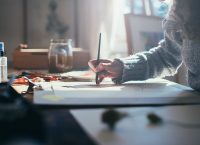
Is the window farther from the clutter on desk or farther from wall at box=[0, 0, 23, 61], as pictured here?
wall at box=[0, 0, 23, 61]

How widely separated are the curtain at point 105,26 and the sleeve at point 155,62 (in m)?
0.84

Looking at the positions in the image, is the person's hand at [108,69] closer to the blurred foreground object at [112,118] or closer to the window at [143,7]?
the blurred foreground object at [112,118]

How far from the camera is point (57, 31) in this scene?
2.84m

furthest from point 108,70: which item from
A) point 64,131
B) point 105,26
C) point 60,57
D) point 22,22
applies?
point 22,22

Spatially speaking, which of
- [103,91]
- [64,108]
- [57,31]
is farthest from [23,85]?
[57,31]

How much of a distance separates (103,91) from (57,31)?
1.84 metres

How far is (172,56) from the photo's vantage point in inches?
53.9

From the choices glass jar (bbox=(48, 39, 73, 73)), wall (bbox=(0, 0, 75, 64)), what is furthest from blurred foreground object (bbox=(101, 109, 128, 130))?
wall (bbox=(0, 0, 75, 64))

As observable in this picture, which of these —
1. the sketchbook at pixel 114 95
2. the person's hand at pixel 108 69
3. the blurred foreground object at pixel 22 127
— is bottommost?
the sketchbook at pixel 114 95

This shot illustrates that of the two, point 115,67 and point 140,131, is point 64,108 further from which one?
point 115,67

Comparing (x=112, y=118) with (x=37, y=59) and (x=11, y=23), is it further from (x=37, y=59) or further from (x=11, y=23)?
(x=11, y=23)

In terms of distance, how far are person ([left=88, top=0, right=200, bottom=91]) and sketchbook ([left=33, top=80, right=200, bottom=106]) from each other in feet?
0.29

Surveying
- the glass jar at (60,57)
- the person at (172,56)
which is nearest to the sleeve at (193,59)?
the person at (172,56)

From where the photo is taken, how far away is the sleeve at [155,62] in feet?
4.29
